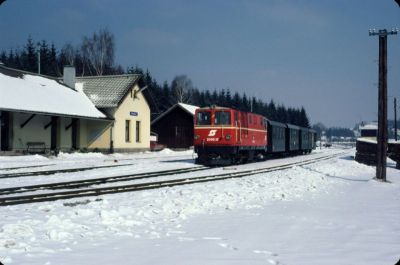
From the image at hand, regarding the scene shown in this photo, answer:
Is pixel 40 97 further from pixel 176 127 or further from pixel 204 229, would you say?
pixel 204 229

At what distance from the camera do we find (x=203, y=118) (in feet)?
79.0

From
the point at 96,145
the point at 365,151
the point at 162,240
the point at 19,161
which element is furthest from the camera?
the point at 96,145

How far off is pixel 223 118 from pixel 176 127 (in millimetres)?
27265

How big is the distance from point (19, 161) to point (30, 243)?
64.9 ft

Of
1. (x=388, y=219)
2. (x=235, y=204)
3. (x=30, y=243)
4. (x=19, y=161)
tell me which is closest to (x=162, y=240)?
(x=30, y=243)

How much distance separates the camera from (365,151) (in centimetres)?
3180

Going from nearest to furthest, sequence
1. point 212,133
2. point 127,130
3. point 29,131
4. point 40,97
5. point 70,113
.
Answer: point 212,133
point 29,131
point 40,97
point 70,113
point 127,130

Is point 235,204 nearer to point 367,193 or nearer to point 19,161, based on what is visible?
point 367,193

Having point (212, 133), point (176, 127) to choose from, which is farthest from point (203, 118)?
point (176, 127)

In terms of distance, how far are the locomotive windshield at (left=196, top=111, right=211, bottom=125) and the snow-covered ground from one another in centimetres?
1187

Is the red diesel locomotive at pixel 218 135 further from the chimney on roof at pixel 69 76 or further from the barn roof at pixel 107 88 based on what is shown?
the chimney on roof at pixel 69 76

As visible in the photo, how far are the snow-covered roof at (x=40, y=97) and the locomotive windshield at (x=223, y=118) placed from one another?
38.1 feet

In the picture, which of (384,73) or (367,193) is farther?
(384,73)

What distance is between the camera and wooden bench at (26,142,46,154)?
29.0m
